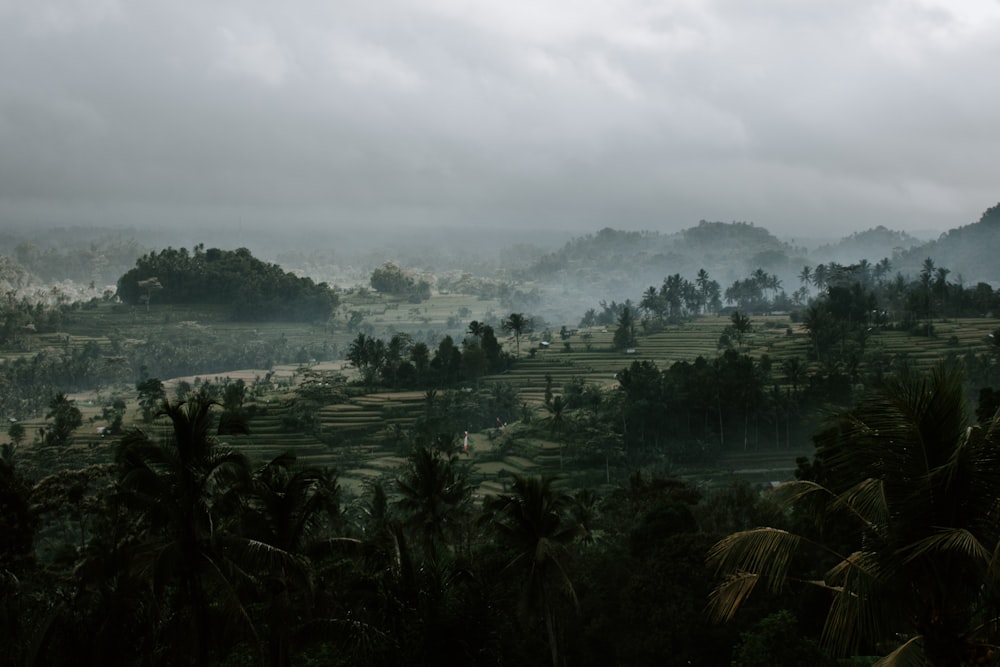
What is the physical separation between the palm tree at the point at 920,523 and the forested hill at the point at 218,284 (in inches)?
5466

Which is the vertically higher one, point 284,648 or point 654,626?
point 284,648

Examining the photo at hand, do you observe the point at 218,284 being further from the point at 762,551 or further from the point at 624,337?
the point at 762,551

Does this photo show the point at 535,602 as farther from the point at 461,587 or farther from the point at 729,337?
the point at 729,337

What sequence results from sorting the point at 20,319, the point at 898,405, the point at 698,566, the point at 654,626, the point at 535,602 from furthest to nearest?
the point at 20,319 < the point at 698,566 < the point at 654,626 < the point at 535,602 < the point at 898,405

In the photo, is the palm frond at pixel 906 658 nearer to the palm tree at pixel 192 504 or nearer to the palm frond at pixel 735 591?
the palm frond at pixel 735 591

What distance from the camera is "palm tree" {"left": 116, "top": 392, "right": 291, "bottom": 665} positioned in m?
9.54

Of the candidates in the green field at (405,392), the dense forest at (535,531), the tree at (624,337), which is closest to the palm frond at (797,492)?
the dense forest at (535,531)

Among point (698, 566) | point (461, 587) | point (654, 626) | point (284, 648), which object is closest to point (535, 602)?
point (461, 587)

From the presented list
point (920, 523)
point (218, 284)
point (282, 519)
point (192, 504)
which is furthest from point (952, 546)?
point (218, 284)

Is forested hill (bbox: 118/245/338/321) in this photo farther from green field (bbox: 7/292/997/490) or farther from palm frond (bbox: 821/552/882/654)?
palm frond (bbox: 821/552/882/654)

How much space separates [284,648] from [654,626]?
10.7 m

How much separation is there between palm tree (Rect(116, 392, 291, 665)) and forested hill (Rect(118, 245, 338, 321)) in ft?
436

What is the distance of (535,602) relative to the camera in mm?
18078

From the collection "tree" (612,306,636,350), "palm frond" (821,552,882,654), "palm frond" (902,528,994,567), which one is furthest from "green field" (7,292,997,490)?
"palm frond" (902,528,994,567)
